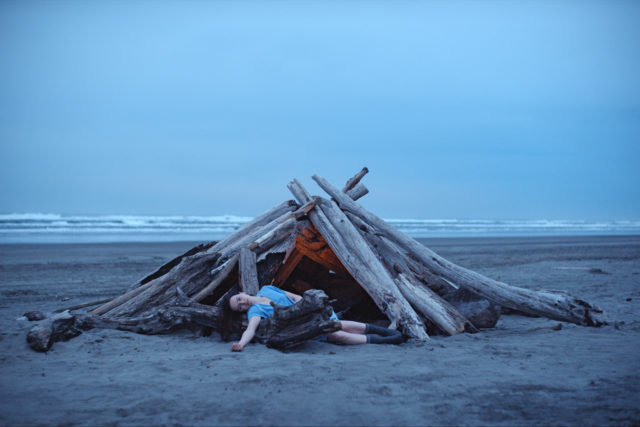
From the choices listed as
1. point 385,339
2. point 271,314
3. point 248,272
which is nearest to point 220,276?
point 248,272

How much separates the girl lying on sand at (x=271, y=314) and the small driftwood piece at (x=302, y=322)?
0.21 metres

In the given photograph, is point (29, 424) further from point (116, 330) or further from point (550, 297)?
point (550, 297)

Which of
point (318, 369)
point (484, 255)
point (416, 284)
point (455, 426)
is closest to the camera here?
point (455, 426)

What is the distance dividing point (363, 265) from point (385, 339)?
1128 millimetres

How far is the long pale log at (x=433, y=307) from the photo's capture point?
17.6 feet

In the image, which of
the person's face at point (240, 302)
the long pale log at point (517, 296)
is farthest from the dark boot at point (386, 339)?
the long pale log at point (517, 296)

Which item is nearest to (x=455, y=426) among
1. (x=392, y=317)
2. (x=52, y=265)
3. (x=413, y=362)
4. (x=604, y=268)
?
(x=413, y=362)

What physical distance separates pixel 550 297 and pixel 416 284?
1912 millimetres

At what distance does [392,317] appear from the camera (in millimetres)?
5227

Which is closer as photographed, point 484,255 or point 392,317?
point 392,317

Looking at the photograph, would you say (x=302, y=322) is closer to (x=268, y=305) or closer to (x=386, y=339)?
(x=268, y=305)

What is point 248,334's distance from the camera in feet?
15.6

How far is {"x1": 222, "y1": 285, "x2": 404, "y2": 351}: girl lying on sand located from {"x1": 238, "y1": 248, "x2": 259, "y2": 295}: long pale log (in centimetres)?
24

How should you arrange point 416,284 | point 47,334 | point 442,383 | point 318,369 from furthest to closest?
point 416,284
point 47,334
point 318,369
point 442,383
